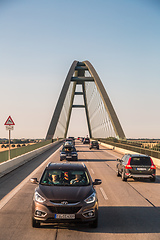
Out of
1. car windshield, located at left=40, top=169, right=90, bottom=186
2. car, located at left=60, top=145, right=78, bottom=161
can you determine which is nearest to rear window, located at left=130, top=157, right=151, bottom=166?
car windshield, located at left=40, top=169, right=90, bottom=186

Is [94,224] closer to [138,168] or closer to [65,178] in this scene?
[65,178]

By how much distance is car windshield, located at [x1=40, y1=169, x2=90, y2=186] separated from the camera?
7.85 meters

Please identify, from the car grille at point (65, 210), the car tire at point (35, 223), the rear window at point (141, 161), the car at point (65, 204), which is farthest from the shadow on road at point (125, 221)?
the rear window at point (141, 161)

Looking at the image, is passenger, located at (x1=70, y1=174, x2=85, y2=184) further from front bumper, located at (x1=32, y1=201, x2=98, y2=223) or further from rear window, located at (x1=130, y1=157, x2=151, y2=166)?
rear window, located at (x1=130, y1=157, x2=151, y2=166)

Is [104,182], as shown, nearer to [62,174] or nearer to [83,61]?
[62,174]

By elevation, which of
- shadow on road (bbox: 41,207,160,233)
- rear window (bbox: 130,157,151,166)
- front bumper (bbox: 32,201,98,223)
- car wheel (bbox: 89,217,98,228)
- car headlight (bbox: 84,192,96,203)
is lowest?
shadow on road (bbox: 41,207,160,233)

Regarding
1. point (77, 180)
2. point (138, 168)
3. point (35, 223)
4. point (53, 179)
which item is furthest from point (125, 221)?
point (138, 168)

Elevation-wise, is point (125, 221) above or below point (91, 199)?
below

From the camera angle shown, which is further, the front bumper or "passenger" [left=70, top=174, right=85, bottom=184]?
"passenger" [left=70, top=174, right=85, bottom=184]

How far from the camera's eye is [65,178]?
26.6ft

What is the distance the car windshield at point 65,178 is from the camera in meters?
7.85

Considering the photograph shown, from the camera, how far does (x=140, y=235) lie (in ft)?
21.5

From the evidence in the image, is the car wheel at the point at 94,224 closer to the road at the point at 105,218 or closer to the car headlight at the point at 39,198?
the road at the point at 105,218

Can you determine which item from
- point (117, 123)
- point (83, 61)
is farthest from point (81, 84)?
point (117, 123)
